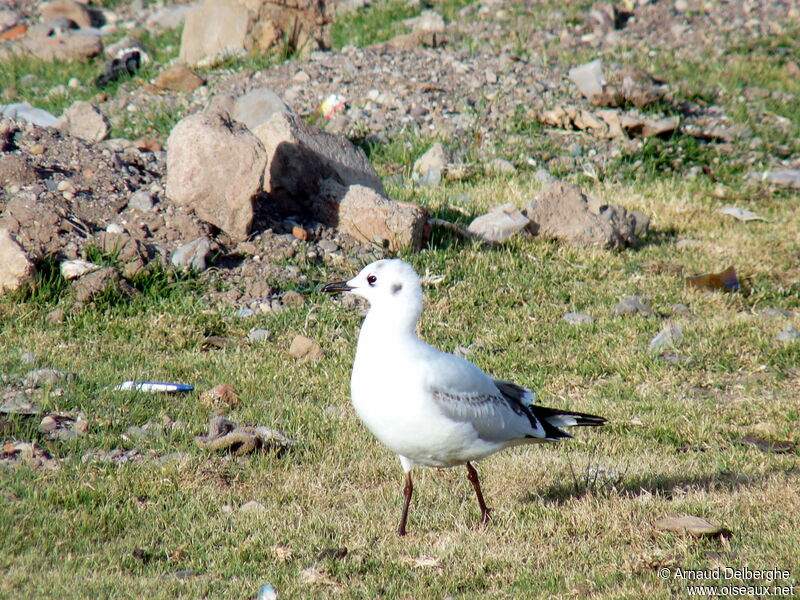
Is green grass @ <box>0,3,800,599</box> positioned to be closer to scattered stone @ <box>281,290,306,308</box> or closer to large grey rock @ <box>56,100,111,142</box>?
scattered stone @ <box>281,290,306,308</box>

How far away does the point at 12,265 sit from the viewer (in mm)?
A: 6836

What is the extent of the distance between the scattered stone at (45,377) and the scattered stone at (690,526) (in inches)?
139

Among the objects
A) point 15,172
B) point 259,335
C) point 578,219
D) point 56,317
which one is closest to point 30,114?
point 15,172

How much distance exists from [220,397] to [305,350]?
928 millimetres

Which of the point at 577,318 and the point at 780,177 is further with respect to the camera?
the point at 780,177

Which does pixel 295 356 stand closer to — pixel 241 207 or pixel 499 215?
pixel 241 207

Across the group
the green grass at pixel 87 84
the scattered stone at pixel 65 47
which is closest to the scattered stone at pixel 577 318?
the green grass at pixel 87 84

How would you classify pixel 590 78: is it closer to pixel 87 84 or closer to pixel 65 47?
pixel 87 84

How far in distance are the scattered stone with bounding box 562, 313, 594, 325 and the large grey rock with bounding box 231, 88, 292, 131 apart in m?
4.27

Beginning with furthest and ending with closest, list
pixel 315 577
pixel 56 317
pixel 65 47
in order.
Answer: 1. pixel 65 47
2. pixel 56 317
3. pixel 315 577

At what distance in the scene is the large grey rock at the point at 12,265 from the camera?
682cm

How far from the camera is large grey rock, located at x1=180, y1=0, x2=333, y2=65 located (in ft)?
43.2

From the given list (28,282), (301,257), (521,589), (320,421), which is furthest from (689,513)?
(28,282)

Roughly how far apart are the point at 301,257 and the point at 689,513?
3968 mm
